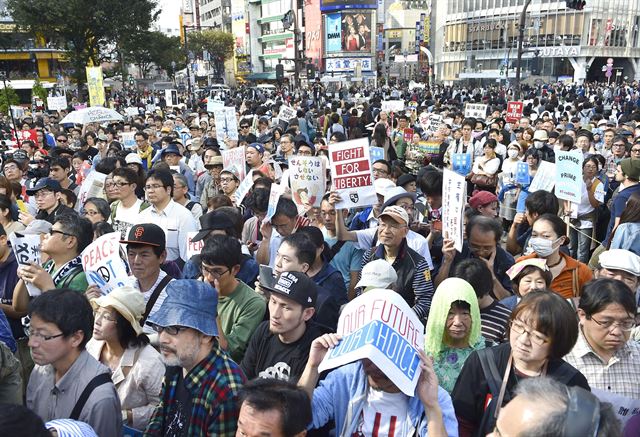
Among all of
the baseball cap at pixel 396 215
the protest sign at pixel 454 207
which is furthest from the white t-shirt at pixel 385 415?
the protest sign at pixel 454 207

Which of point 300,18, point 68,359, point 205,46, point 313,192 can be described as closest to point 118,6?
point 313,192

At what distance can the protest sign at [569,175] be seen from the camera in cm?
608

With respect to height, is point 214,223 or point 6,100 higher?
point 6,100

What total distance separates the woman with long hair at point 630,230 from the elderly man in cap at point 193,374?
3642 mm

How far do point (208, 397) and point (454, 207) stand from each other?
2.75 m

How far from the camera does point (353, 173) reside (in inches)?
229

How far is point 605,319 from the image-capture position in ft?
9.47

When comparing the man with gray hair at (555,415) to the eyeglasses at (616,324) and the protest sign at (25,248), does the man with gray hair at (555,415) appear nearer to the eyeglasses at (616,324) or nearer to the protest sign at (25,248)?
the eyeglasses at (616,324)

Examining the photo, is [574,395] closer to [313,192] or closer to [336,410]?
[336,410]

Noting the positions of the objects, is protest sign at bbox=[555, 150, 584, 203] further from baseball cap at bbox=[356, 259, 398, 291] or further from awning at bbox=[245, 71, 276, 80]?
awning at bbox=[245, 71, 276, 80]

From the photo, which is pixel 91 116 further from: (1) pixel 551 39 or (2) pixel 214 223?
(1) pixel 551 39

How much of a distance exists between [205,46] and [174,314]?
80.9 m

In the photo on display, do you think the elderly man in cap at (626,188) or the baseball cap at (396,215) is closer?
the baseball cap at (396,215)

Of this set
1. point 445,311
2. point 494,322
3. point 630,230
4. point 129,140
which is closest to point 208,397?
point 445,311
